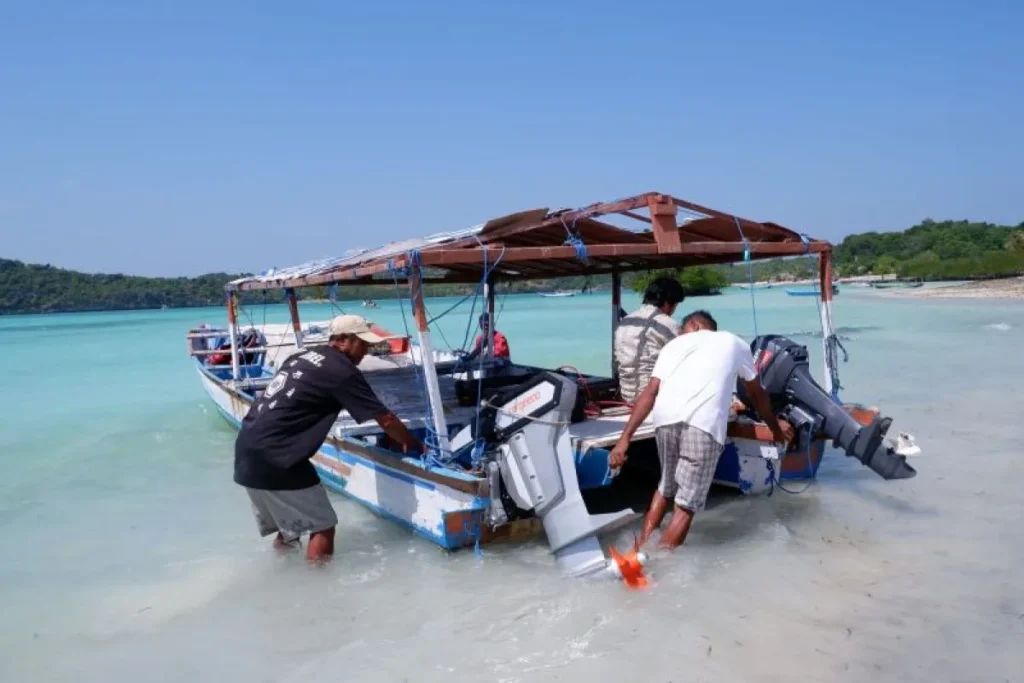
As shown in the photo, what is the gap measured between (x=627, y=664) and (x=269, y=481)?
2.49 meters

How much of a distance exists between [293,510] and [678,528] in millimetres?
2638

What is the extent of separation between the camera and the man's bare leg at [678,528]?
4.93 meters

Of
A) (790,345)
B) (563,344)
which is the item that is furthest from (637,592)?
(563,344)

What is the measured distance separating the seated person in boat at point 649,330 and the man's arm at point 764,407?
1.06 meters

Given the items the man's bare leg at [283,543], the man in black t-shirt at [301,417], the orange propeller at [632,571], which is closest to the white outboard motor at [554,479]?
the orange propeller at [632,571]

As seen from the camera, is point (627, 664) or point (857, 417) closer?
point (627, 664)

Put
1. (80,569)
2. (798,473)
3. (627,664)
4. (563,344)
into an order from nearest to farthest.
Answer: (627,664)
(80,569)
(798,473)
(563,344)

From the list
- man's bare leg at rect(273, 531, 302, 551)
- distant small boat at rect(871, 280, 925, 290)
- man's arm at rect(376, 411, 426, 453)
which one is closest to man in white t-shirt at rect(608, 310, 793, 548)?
man's arm at rect(376, 411, 426, 453)

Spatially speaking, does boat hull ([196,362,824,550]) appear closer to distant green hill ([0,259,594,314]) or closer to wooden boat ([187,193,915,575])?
wooden boat ([187,193,915,575])

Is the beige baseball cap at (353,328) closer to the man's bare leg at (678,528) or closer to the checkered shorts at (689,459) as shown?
the checkered shorts at (689,459)

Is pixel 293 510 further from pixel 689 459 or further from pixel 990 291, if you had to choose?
pixel 990 291

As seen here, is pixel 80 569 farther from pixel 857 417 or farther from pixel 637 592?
pixel 857 417

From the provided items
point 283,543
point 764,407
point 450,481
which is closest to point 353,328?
point 450,481

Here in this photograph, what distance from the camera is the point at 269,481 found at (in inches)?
185
